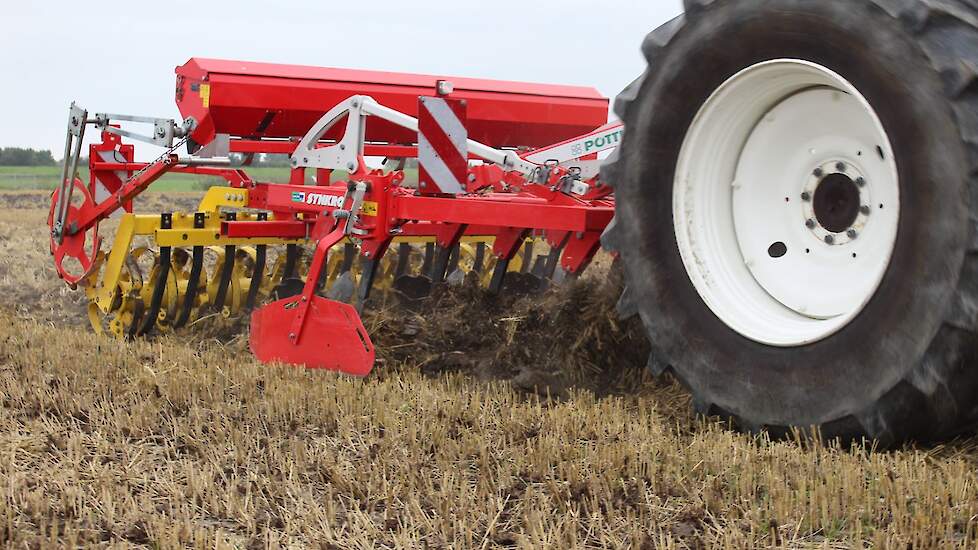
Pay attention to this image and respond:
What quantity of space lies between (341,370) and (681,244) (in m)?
1.93

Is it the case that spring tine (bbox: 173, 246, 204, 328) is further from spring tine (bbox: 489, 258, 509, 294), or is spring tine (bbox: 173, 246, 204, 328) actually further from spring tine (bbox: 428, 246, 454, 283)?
spring tine (bbox: 489, 258, 509, 294)

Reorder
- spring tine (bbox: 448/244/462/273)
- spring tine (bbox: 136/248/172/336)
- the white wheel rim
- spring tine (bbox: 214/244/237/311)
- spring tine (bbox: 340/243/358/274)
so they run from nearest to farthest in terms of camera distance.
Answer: the white wheel rim
spring tine (bbox: 136/248/172/336)
spring tine (bbox: 214/244/237/311)
spring tine (bbox: 340/243/358/274)
spring tine (bbox: 448/244/462/273)

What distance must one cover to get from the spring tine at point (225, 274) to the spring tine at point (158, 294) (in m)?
0.32

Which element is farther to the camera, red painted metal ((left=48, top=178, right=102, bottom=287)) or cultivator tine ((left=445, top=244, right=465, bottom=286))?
cultivator tine ((left=445, top=244, right=465, bottom=286))

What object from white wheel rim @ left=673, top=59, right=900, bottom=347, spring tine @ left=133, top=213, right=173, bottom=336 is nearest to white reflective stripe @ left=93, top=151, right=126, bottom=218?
spring tine @ left=133, top=213, right=173, bottom=336

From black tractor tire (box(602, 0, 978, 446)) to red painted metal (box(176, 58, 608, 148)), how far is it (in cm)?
324

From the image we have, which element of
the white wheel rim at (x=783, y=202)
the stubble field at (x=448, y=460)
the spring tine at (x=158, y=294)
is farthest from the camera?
the spring tine at (x=158, y=294)

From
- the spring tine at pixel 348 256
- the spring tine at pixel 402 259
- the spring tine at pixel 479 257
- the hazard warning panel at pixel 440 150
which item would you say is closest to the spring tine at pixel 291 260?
the spring tine at pixel 348 256

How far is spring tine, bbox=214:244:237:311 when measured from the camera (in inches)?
260

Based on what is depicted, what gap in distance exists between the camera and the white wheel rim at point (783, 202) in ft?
11.0

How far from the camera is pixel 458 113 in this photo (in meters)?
5.28

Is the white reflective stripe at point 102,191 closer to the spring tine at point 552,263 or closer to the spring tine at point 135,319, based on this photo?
the spring tine at point 135,319

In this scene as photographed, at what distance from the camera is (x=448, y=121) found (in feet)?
17.1

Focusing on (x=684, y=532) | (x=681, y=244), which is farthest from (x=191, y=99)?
(x=684, y=532)
